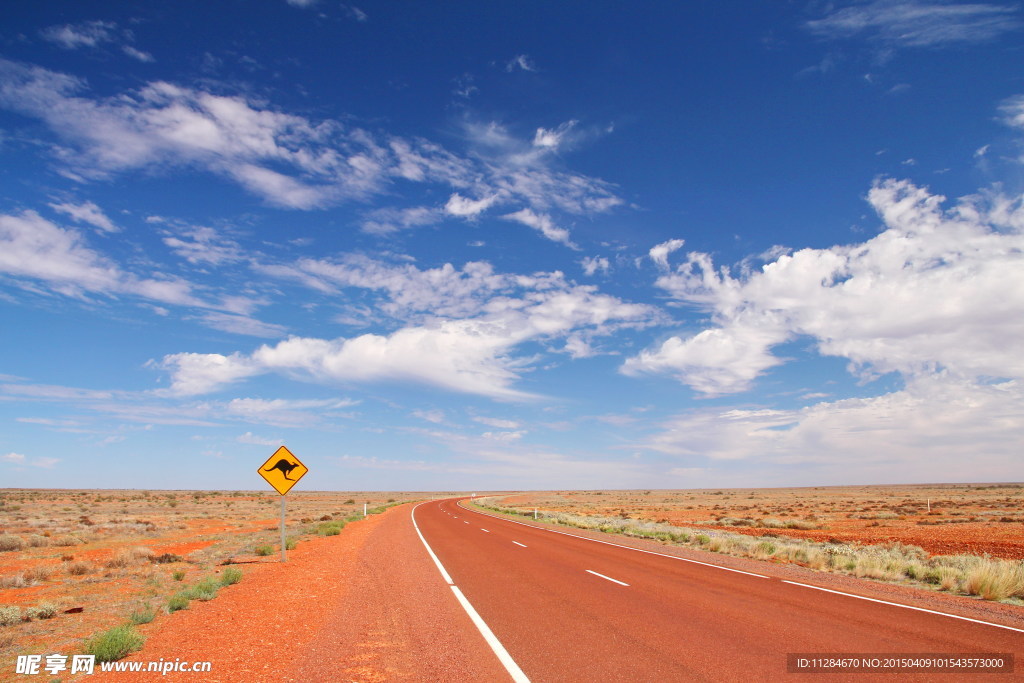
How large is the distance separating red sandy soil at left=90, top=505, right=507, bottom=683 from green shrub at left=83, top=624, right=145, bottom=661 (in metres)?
0.17

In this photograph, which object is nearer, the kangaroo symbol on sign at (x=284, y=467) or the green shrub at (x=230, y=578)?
the green shrub at (x=230, y=578)

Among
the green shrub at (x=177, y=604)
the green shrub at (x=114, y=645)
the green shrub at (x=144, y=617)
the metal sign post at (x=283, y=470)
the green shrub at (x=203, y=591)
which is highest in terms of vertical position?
the metal sign post at (x=283, y=470)

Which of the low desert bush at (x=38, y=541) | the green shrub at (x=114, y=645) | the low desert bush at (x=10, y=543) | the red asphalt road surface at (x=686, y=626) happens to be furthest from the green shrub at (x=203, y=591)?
the low desert bush at (x=38, y=541)

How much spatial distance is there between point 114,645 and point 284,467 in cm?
959

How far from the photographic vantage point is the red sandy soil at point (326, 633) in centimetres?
628

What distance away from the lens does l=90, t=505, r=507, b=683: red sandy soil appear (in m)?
6.28

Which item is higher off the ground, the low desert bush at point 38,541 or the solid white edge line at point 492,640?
the solid white edge line at point 492,640

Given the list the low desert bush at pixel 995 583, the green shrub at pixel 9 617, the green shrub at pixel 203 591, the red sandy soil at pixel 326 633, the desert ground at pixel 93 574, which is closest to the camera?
the red sandy soil at pixel 326 633

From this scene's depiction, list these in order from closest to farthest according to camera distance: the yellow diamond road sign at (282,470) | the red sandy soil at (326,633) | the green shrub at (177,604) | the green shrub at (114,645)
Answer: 1. the red sandy soil at (326,633)
2. the green shrub at (114,645)
3. the green shrub at (177,604)
4. the yellow diamond road sign at (282,470)

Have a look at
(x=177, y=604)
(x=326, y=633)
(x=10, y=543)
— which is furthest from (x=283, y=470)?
(x=10, y=543)

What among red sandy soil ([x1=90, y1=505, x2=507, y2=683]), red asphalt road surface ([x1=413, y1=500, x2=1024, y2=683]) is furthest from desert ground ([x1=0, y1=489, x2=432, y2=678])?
red asphalt road surface ([x1=413, y1=500, x2=1024, y2=683])

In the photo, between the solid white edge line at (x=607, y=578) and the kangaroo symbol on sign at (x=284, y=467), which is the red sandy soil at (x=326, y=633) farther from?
the solid white edge line at (x=607, y=578)

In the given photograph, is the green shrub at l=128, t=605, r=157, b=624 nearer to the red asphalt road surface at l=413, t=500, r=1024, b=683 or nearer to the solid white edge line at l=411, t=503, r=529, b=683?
the solid white edge line at l=411, t=503, r=529, b=683

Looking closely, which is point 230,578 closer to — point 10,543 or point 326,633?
point 326,633
